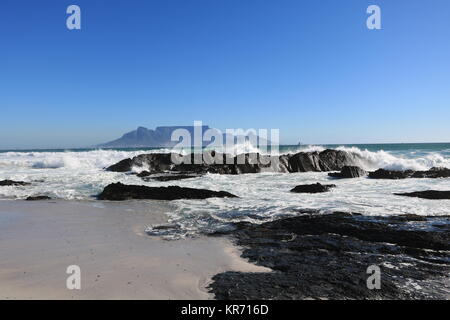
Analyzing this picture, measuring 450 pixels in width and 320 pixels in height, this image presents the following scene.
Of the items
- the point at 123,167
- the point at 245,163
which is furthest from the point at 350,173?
the point at 123,167

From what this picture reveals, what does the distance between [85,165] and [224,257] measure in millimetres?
27391

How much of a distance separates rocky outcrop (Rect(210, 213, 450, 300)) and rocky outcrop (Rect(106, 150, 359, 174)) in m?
13.9

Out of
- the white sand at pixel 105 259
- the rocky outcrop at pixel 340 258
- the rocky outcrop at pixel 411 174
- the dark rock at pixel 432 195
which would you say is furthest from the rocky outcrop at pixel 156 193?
the rocky outcrop at pixel 411 174

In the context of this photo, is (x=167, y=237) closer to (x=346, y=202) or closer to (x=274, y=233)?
(x=274, y=233)

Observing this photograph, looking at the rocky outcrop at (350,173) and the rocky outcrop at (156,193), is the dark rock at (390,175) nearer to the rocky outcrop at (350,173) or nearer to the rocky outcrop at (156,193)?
the rocky outcrop at (350,173)

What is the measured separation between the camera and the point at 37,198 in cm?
1272

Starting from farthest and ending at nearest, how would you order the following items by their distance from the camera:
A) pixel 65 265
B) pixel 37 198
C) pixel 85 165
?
pixel 85 165 < pixel 37 198 < pixel 65 265

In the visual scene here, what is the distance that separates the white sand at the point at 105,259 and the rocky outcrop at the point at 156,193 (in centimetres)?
312

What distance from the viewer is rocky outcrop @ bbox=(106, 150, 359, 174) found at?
22094 millimetres

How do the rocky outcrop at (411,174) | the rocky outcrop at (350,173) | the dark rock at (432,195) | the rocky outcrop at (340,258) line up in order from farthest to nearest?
1. the rocky outcrop at (350,173)
2. the rocky outcrop at (411,174)
3. the dark rock at (432,195)
4. the rocky outcrop at (340,258)

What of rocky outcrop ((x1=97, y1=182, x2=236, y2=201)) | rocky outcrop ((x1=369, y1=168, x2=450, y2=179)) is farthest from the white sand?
rocky outcrop ((x1=369, y1=168, x2=450, y2=179))

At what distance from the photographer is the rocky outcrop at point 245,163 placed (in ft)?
72.5

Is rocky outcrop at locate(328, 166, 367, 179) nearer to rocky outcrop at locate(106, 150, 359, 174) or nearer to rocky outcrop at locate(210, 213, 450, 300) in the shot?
rocky outcrop at locate(106, 150, 359, 174)
